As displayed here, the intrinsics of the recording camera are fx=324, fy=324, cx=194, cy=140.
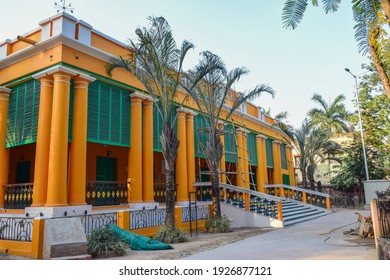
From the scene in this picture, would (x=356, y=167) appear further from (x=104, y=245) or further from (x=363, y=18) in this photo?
(x=104, y=245)

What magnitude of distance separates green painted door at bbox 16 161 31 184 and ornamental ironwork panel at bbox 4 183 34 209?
211cm

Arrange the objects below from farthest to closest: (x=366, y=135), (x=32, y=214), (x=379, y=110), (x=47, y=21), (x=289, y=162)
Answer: (x=289, y=162), (x=366, y=135), (x=379, y=110), (x=47, y=21), (x=32, y=214)

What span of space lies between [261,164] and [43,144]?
14891 mm

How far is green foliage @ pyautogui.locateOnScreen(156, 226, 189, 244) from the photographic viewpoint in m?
9.24

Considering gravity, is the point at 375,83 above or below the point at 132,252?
above

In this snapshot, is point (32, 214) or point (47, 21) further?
point (47, 21)

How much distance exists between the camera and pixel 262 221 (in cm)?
1320

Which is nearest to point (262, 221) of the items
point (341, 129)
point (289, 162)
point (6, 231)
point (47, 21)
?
point (6, 231)

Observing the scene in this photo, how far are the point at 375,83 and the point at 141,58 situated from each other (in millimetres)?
14101

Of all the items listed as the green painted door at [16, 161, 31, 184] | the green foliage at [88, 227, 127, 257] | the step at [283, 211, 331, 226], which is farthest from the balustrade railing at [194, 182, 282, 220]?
the green painted door at [16, 161, 31, 184]

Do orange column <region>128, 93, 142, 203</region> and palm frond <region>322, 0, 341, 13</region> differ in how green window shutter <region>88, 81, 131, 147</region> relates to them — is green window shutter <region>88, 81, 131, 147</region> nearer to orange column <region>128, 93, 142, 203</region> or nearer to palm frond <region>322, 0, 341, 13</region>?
orange column <region>128, 93, 142, 203</region>

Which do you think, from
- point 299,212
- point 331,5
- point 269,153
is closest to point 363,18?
point 331,5

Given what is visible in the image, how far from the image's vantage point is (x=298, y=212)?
15.6 m
